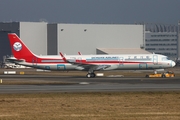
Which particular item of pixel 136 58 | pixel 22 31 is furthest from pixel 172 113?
pixel 22 31

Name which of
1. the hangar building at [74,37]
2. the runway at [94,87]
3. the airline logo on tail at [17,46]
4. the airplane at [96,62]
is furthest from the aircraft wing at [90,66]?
the hangar building at [74,37]

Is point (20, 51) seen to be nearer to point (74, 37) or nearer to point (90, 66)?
point (90, 66)

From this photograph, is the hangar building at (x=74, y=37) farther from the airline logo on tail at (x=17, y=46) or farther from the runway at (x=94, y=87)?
the runway at (x=94, y=87)

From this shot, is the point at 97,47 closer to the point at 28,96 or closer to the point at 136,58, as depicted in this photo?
the point at 136,58

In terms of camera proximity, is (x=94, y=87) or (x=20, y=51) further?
(x=20, y=51)

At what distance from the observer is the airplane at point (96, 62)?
247ft

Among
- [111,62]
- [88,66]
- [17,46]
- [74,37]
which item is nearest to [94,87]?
[111,62]

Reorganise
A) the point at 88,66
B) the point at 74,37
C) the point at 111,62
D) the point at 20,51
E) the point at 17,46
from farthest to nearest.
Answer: the point at 74,37, the point at 17,46, the point at 20,51, the point at 88,66, the point at 111,62

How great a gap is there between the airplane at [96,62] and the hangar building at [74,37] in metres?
55.5

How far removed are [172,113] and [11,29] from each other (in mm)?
116352

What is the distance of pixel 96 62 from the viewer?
76875 millimetres

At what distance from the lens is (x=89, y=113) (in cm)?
2638

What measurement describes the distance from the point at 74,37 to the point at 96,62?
62.6 m

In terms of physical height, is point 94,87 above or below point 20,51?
below
